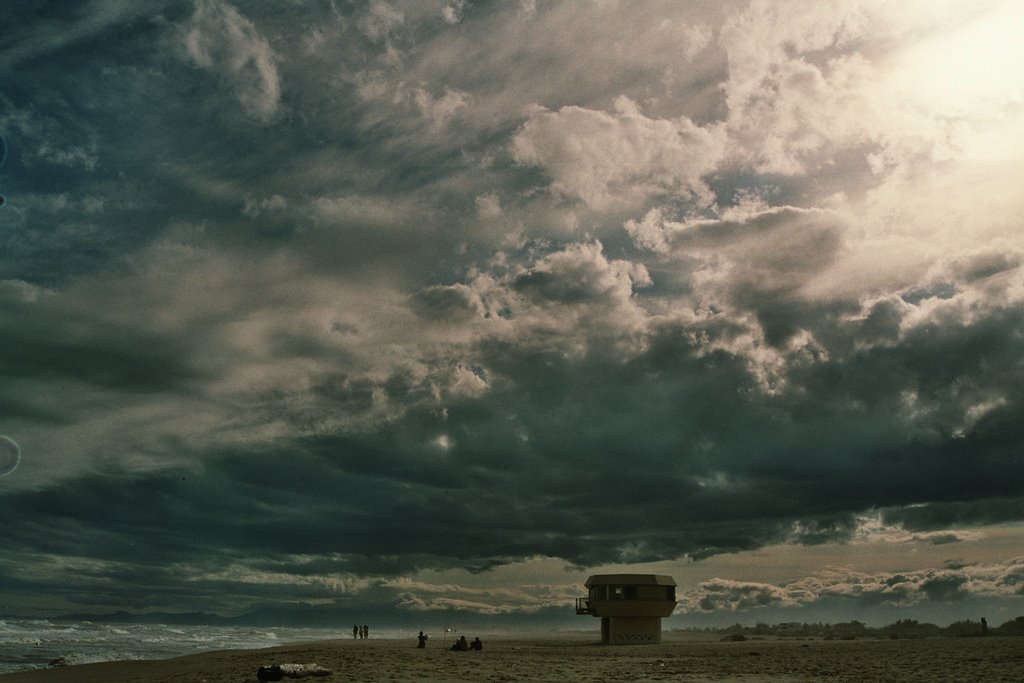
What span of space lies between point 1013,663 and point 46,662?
5600cm


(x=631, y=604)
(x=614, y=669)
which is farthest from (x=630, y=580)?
(x=614, y=669)

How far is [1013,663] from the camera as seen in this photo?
38.7m

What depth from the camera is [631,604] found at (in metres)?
75.9

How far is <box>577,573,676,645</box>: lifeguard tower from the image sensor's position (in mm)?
76000

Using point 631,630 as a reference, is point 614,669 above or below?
above

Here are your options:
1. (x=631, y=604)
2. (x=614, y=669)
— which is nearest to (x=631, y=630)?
(x=631, y=604)

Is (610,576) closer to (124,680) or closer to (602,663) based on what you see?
(602,663)

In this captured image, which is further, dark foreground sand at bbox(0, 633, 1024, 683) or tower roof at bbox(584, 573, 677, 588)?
tower roof at bbox(584, 573, 677, 588)

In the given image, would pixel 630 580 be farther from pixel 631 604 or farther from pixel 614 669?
pixel 614 669

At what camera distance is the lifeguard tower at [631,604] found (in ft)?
249

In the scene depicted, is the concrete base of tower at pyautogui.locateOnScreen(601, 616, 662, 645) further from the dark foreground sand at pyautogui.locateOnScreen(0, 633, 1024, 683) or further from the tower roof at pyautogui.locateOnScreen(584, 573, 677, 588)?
the dark foreground sand at pyautogui.locateOnScreen(0, 633, 1024, 683)

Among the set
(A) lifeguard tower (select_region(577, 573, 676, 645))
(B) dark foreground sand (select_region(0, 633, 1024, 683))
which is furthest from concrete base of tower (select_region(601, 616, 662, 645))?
(B) dark foreground sand (select_region(0, 633, 1024, 683))

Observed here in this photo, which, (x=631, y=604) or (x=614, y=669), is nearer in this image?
(x=614, y=669)

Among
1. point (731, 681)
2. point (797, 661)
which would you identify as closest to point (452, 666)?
point (731, 681)
